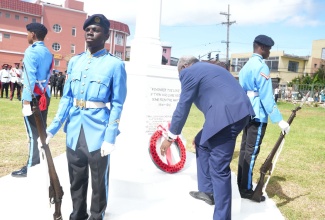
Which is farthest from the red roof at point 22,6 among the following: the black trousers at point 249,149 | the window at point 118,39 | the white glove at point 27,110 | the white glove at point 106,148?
the white glove at point 106,148

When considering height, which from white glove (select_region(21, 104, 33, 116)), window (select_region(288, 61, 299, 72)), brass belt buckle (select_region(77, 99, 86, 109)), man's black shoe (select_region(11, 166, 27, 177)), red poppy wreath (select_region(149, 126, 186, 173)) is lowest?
man's black shoe (select_region(11, 166, 27, 177))

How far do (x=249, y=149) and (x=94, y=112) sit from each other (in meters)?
2.23

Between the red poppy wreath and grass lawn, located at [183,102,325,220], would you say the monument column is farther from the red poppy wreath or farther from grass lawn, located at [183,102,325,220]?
grass lawn, located at [183,102,325,220]

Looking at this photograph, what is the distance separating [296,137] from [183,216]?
7508 millimetres

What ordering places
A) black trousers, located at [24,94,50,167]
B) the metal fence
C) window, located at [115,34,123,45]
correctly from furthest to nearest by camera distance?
window, located at [115,34,123,45] < the metal fence < black trousers, located at [24,94,50,167]

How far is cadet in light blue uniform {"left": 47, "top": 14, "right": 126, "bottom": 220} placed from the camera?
8.96ft

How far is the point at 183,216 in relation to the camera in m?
3.29

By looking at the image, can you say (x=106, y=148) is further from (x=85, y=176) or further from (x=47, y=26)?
(x=47, y=26)

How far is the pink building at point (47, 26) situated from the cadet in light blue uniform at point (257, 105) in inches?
1602

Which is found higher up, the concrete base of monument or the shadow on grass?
the concrete base of monument

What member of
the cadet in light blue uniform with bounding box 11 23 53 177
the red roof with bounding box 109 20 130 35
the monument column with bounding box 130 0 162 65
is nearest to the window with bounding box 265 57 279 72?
the red roof with bounding box 109 20 130 35

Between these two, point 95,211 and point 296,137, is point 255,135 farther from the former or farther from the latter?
point 296,137

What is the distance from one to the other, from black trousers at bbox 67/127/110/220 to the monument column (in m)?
1.98

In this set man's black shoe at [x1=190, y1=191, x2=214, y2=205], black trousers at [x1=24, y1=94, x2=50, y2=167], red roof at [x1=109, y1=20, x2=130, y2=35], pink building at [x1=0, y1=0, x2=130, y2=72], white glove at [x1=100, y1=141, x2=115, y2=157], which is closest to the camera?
white glove at [x1=100, y1=141, x2=115, y2=157]
